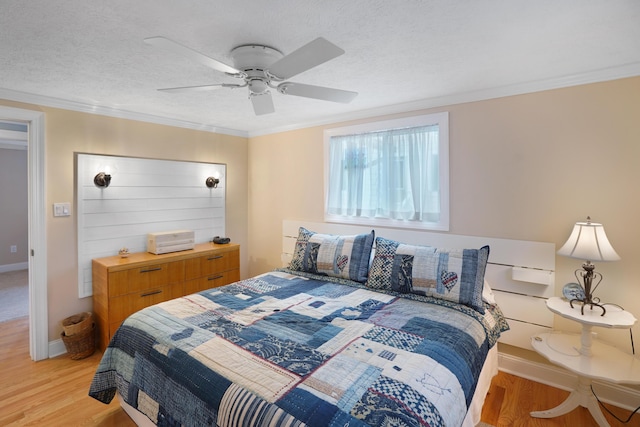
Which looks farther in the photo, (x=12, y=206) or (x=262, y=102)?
(x=12, y=206)

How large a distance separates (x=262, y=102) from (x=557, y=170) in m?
2.26

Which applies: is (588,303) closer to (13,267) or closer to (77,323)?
(77,323)

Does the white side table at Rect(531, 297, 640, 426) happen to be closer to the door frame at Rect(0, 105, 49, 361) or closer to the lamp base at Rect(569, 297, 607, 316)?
the lamp base at Rect(569, 297, 607, 316)

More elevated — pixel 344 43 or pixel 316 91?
pixel 344 43

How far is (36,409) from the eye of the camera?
2131mm

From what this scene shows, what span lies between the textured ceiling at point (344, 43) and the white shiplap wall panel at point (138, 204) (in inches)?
30.6

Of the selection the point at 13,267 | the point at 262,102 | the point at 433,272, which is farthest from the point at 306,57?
the point at 13,267

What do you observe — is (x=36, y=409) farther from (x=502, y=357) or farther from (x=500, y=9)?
(x=500, y=9)

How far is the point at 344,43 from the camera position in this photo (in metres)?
1.76

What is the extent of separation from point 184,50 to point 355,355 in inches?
66.0

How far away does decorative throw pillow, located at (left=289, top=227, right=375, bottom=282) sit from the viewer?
269 centimetres

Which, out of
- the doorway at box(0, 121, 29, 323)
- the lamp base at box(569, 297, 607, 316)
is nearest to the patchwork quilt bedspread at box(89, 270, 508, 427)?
the lamp base at box(569, 297, 607, 316)

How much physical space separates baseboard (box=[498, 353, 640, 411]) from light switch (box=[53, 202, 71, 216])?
4.14 meters

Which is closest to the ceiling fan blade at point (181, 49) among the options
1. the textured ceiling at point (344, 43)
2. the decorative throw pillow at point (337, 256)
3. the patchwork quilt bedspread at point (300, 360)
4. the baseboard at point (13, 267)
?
the textured ceiling at point (344, 43)
